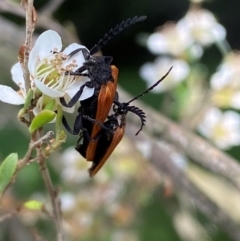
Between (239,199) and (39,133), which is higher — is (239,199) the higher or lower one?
the lower one

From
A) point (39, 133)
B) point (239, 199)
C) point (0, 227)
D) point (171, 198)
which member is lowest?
point (239, 199)

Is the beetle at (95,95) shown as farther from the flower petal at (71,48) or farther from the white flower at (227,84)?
the white flower at (227,84)

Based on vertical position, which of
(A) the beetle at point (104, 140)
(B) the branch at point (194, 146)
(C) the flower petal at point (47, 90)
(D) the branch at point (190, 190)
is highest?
(C) the flower petal at point (47, 90)

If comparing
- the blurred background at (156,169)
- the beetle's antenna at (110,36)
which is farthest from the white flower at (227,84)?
the beetle's antenna at (110,36)

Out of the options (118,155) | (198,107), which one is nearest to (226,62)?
(198,107)

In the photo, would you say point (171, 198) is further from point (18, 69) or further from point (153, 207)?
point (18, 69)

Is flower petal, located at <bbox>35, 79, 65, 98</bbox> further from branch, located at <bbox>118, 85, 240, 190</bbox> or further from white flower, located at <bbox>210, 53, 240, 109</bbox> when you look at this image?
white flower, located at <bbox>210, 53, 240, 109</bbox>
